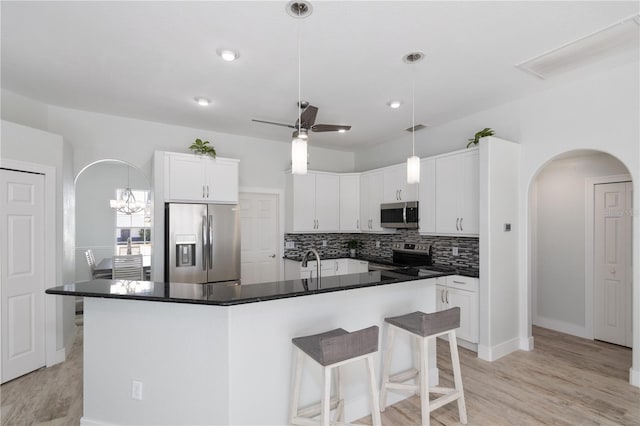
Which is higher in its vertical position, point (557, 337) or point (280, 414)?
point (280, 414)

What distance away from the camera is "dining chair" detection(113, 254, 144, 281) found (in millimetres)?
4684

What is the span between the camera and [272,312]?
7.02 feet

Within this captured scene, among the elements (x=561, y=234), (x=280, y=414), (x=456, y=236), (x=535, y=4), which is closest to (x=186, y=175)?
(x=280, y=414)

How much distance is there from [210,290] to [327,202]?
3594 millimetres

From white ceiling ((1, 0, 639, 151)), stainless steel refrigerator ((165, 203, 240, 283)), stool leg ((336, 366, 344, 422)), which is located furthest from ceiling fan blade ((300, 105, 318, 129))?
stainless steel refrigerator ((165, 203, 240, 283))

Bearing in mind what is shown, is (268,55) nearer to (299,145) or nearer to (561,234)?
(299,145)

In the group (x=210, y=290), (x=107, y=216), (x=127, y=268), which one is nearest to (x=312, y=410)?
(x=210, y=290)

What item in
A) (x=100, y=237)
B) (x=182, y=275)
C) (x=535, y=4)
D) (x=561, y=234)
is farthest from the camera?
(x=100, y=237)

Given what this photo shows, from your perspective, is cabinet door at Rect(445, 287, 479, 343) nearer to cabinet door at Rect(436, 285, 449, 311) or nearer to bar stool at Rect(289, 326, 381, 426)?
cabinet door at Rect(436, 285, 449, 311)

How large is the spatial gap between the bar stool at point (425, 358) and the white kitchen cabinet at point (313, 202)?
2.93 meters

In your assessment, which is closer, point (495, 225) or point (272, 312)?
point (272, 312)

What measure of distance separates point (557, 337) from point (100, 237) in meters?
7.79

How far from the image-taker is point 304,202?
533 cm

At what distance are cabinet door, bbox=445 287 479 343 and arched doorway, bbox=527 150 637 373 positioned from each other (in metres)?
0.74
